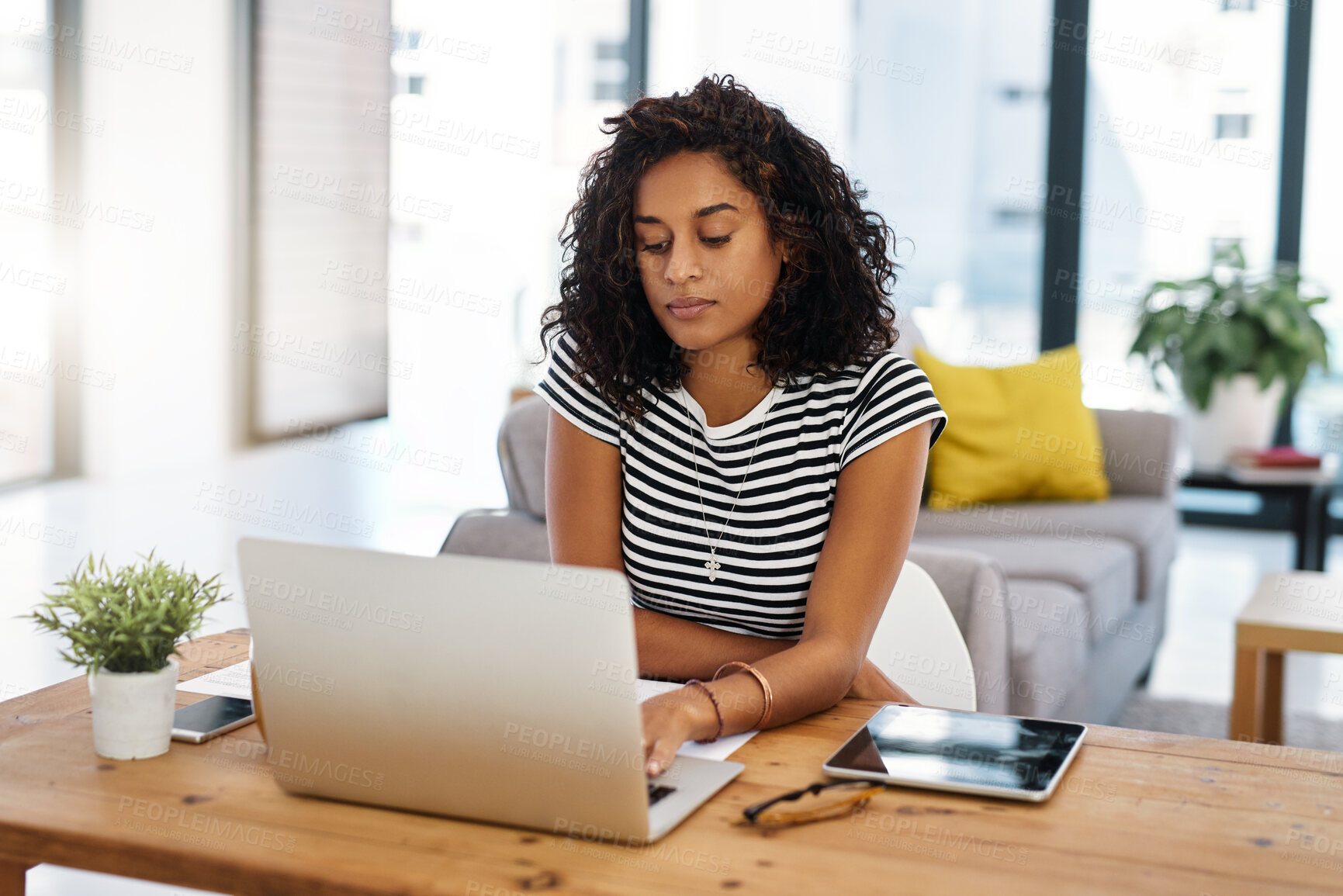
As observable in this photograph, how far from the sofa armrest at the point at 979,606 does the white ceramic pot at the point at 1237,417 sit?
2.40 meters

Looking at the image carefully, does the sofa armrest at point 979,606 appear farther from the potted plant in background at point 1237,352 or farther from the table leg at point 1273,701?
the potted plant in background at point 1237,352

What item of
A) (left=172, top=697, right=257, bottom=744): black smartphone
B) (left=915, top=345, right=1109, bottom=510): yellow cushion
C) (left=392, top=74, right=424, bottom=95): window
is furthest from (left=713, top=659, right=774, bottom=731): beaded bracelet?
(left=392, top=74, right=424, bottom=95): window

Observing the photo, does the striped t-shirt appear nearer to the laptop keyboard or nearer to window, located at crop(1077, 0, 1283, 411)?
the laptop keyboard

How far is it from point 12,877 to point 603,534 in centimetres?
71

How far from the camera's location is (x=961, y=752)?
0.98 metres

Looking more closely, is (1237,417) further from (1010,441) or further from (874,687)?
(874,687)

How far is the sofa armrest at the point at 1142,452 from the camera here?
138 inches

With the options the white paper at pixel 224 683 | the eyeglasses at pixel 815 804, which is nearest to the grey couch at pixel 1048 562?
the eyeglasses at pixel 815 804

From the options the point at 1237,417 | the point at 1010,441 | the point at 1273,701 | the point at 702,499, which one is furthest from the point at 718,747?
the point at 1237,417

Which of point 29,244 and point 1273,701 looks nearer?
point 1273,701

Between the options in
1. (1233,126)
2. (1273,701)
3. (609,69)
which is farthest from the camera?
(609,69)

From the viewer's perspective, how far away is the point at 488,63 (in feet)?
18.4

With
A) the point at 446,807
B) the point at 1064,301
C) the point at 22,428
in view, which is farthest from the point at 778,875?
the point at 1064,301

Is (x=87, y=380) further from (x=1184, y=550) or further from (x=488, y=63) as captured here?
(x=1184, y=550)
